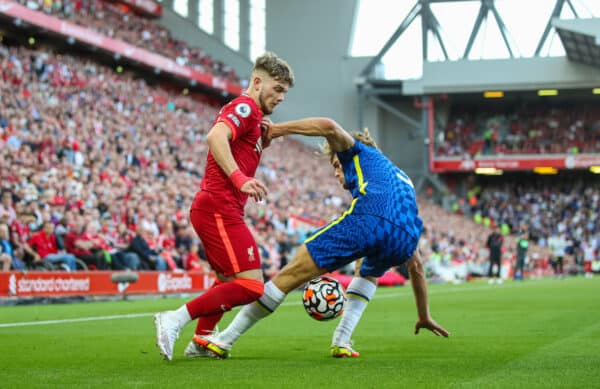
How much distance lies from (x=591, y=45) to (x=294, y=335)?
4124 cm

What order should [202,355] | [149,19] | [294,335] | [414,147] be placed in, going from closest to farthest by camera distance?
[202,355] → [294,335] → [149,19] → [414,147]

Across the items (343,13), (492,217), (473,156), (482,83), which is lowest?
(492,217)

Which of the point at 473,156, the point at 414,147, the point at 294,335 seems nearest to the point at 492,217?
the point at 473,156

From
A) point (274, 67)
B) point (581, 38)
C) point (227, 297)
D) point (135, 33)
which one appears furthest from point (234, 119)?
point (581, 38)

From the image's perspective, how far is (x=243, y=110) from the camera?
6.22 meters

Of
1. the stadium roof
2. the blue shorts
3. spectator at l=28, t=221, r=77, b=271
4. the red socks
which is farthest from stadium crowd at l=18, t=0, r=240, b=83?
the blue shorts

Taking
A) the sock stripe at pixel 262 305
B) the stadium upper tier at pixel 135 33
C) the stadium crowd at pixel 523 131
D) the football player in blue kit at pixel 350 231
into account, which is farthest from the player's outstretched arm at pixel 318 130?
the stadium crowd at pixel 523 131

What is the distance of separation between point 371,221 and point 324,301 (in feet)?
2.40

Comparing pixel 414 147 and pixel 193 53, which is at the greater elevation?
pixel 193 53

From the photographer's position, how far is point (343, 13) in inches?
2196

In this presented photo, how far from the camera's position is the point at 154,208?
21.9 metres

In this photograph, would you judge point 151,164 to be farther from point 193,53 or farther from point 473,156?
point 473,156

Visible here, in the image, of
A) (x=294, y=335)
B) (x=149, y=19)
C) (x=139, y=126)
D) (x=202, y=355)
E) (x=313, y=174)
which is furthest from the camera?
(x=149, y=19)

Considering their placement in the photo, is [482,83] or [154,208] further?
[482,83]
